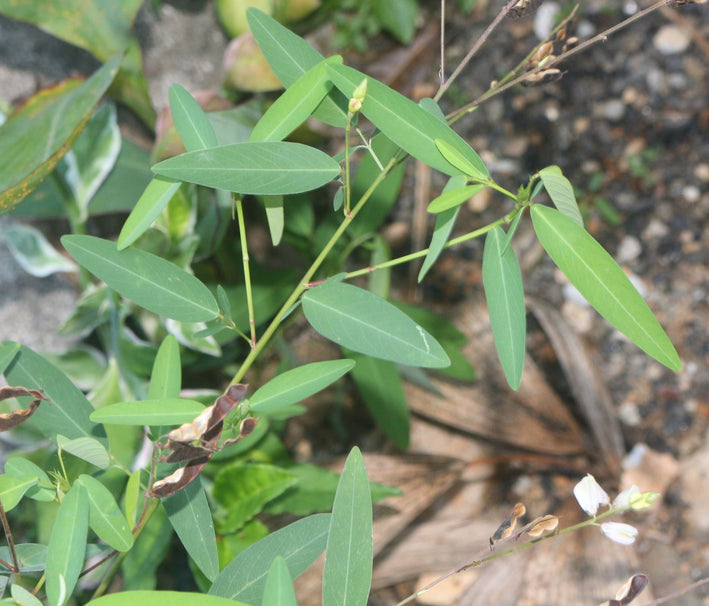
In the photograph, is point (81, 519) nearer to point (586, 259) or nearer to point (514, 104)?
point (586, 259)

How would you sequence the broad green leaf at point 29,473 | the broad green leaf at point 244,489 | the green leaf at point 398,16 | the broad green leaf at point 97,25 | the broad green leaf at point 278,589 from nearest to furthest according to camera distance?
the broad green leaf at point 278,589 < the broad green leaf at point 29,473 < the broad green leaf at point 244,489 < the broad green leaf at point 97,25 < the green leaf at point 398,16

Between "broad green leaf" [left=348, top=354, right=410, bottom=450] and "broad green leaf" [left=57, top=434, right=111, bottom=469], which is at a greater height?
"broad green leaf" [left=57, top=434, right=111, bottom=469]

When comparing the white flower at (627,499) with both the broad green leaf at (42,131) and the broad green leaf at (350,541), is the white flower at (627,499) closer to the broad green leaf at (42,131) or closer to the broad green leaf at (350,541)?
the broad green leaf at (350,541)

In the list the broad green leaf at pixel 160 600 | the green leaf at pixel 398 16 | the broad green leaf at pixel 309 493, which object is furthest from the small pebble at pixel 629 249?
the broad green leaf at pixel 160 600

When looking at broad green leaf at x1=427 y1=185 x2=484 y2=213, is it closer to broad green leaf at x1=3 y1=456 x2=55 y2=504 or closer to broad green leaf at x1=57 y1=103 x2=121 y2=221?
broad green leaf at x1=3 y1=456 x2=55 y2=504

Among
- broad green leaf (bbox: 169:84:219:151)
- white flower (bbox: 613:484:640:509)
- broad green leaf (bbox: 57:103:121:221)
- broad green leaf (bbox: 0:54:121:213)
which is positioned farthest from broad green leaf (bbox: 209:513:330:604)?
broad green leaf (bbox: 57:103:121:221)

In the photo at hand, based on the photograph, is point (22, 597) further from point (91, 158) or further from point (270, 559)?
point (91, 158)
